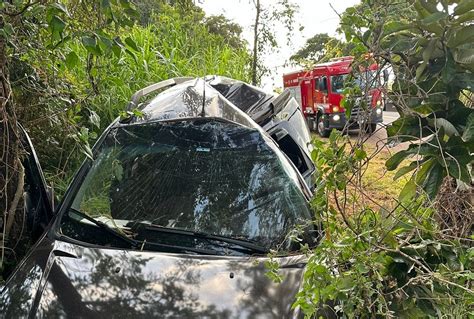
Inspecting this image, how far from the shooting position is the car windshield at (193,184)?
2.45m

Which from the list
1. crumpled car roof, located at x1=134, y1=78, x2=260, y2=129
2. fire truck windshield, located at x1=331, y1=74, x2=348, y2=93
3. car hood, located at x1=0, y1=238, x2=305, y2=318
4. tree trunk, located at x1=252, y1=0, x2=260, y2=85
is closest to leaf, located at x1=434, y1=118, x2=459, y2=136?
fire truck windshield, located at x1=331, y1=74, x2=348, y2=93

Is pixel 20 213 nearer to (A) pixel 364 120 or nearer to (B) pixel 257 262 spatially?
(B) pixel 257 262

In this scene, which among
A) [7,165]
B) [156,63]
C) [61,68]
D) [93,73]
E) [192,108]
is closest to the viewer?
[7,165]

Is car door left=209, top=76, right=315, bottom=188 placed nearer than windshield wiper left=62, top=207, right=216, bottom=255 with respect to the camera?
No

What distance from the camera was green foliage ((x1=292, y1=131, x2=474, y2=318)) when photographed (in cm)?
146

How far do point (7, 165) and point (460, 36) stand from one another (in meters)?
2.35

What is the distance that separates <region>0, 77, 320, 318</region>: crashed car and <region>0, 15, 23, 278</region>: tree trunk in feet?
0.44

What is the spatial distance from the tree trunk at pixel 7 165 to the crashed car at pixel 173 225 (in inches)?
5.3

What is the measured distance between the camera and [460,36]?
154 cm

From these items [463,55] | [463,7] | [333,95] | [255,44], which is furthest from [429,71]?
[333,95]

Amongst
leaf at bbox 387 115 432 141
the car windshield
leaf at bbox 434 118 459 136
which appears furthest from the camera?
the car windshield

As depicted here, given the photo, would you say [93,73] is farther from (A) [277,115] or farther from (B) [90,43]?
(A) [277,115]

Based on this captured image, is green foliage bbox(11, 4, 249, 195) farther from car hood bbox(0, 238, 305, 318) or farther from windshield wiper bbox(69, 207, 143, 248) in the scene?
car hood bbox(0, 238, 305, 318)

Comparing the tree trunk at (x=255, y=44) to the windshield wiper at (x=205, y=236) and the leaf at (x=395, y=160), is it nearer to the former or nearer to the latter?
the windshield wiper at (x=205, y=236)
